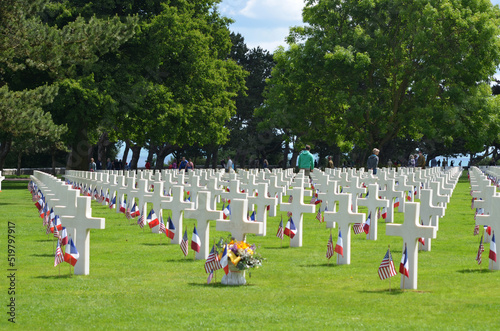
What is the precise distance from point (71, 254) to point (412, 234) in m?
4.22

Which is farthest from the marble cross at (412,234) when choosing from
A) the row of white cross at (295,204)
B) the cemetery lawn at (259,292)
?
the cemetery lawn at (259,292)

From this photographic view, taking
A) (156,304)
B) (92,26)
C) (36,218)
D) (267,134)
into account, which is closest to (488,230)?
(156,304)

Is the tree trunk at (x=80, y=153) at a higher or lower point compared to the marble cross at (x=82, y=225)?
higher

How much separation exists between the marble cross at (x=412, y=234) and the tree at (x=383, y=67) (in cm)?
3614

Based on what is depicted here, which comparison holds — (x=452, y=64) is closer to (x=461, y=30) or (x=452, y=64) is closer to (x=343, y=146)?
(x=461, y=30)

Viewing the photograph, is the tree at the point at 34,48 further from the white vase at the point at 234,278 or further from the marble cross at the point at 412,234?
the marble cross at the point at 412,234

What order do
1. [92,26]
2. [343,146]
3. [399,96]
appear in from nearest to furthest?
[92,26], [399,96], [343,146]

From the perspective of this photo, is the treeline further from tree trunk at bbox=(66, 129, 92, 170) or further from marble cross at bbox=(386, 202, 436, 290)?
marble cross at bbox=(386, 202, 436, 290)

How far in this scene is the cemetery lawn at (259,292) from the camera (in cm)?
691

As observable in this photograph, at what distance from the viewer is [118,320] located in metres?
6.96

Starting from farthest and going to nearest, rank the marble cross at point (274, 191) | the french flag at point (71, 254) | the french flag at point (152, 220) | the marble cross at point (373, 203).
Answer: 1. the marble cross at point (274, 191)
2. the french flag at point (152, 220)
3. the marble cross at point (373, 203)
4. the french flag at point (71, 254)

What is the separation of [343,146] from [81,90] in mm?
24403

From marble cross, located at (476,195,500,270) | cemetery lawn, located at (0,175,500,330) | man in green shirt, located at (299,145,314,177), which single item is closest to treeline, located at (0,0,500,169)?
man in green shirt, located at (299,145,314,177)

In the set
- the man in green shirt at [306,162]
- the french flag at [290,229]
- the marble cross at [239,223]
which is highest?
the man in green shirt at [306,162]
